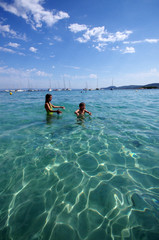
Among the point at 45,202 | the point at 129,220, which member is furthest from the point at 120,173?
the point at 45,202

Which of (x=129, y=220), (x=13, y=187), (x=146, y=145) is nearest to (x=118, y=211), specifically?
(x=129, y=220)

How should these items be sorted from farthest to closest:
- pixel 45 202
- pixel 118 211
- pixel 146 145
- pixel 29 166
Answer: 1. pixel 146 145
2. pixel 29 166
3. pixel 45 202
4. pixel 118 211

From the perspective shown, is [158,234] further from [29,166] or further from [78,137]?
[78,137]

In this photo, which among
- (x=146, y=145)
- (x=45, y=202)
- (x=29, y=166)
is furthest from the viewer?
(x=146, y=145)

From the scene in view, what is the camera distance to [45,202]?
2.34 meters

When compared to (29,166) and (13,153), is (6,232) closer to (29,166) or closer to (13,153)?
(29,166)

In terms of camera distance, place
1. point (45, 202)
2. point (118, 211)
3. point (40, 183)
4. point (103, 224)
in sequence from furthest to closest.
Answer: point (40, 183)
point (45, 202)
point (118, 211)
point (103, 224)

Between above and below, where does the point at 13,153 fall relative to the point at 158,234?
above

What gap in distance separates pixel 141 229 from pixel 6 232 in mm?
2238

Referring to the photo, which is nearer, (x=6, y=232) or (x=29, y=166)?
(x=6, y=232)

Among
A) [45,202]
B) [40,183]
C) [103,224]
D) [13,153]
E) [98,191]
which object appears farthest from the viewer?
[13,153]

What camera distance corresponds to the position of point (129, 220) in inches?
79.4

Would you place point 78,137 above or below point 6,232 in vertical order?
above

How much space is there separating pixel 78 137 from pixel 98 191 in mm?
2720
